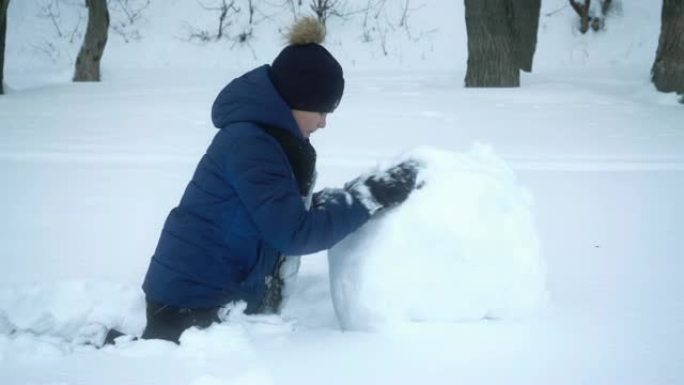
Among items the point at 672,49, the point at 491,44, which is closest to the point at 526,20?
the point at 491,44

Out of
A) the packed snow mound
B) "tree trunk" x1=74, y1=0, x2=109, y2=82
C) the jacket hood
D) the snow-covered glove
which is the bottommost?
"tree trunk" x1=74, y1=0, x2=109, y2=82

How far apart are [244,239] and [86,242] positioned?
1358 millimetres

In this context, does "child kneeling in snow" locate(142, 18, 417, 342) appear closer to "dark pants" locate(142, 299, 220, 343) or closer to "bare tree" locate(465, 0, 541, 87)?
"dark pants" locate(142, 299, 220, 343)

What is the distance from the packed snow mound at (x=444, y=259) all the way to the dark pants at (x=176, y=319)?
340 mm

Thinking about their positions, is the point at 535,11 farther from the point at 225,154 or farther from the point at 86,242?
the point at 225,154

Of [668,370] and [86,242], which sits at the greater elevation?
[668,370]

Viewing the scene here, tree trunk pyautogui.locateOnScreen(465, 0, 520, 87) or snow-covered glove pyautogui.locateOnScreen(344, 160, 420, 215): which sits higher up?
snow-covered glove pyautogui.locateOnScreen(344, 160, 420, 215)

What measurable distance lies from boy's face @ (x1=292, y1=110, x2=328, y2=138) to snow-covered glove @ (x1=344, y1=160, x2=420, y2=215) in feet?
0.60

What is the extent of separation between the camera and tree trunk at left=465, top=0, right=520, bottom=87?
9211 mm

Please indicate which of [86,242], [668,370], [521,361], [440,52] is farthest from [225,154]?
[440,52]

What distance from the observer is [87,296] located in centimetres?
256

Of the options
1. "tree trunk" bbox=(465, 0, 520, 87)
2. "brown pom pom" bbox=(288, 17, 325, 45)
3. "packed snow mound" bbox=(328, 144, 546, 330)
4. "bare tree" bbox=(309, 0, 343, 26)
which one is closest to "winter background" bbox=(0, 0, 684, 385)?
"packed snow mound" bbox=(328, 144, 546, 330)

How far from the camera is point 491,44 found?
361 inches

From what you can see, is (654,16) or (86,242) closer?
(86,242)
